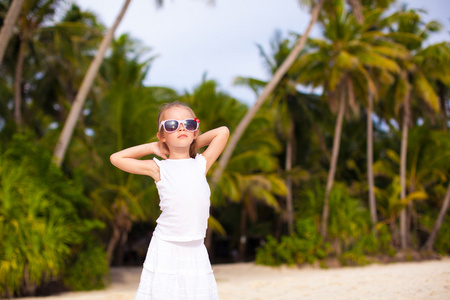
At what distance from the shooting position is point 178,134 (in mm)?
2588

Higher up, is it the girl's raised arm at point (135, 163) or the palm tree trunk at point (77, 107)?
the palm tree trunk at point (77, 107)

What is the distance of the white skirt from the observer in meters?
2.40

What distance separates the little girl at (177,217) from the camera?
2416mm

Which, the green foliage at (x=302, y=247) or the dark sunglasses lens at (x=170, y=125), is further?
the green foliage at (x=302, y=247)

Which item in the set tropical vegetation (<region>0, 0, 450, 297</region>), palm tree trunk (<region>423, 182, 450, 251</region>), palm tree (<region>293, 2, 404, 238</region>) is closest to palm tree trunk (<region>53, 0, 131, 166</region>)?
tropical vegetation (<region>0, 0, 450, 297</region>)

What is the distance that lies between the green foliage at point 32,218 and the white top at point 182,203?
706 centimetres

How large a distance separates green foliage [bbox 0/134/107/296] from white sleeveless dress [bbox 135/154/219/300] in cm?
706

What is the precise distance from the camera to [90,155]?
1260 centimetres

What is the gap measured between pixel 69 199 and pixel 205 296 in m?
8.45

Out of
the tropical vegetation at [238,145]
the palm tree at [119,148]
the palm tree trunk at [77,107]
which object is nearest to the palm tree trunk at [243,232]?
the tropical vegetation at [238,145]

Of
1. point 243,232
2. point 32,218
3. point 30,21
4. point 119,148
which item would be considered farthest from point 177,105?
point 243,232

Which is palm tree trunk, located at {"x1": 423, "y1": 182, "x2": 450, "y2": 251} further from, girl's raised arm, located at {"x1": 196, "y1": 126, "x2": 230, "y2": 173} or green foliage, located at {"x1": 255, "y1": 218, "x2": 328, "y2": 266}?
girl's raised arm, located at {"x1": 196, "y1": 126, "x2": 230, "y2": 173}

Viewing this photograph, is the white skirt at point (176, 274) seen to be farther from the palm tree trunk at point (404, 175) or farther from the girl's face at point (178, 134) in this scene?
the palm tree trunk at point (404, 175)

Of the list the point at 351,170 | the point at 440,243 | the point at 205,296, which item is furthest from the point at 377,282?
the point at 351,170
